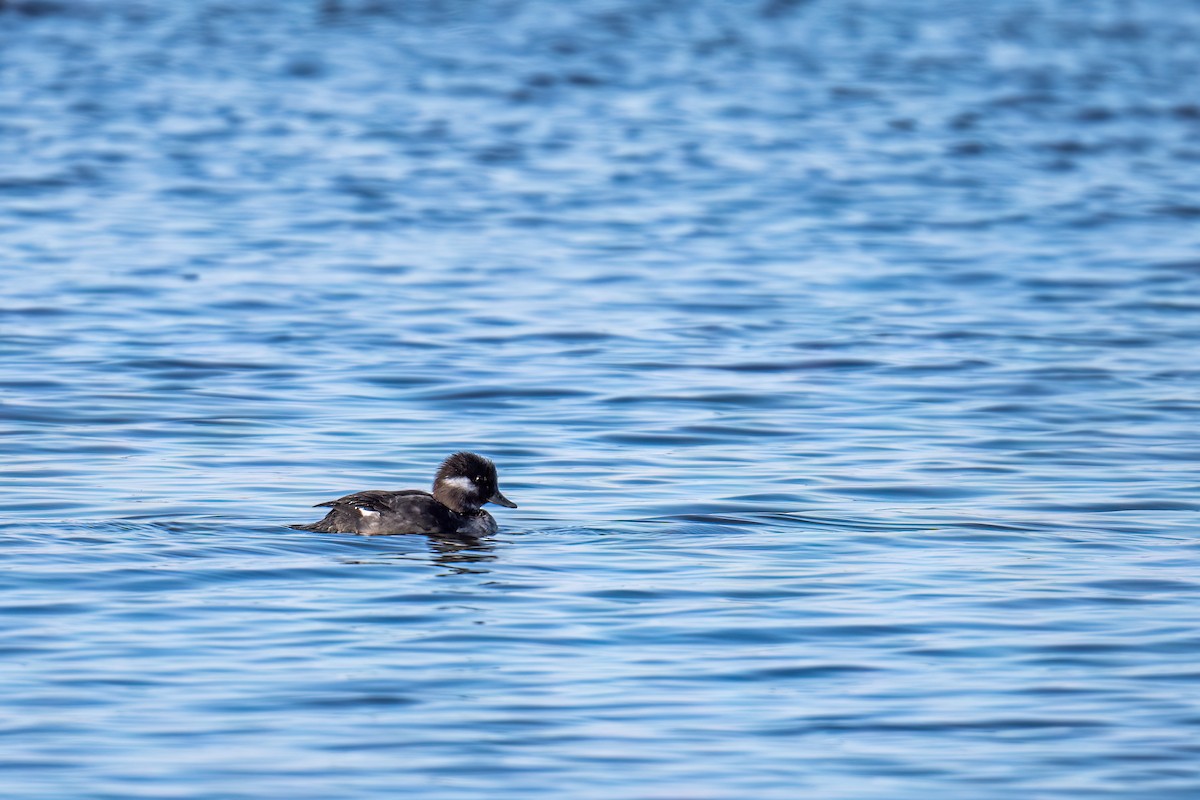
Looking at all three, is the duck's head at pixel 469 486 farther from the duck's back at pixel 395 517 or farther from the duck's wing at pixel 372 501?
the duck's wing at pixel 372 501

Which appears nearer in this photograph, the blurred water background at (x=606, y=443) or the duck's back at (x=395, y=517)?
the blurred water background at (x=606, y=443)

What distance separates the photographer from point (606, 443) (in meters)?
14.8

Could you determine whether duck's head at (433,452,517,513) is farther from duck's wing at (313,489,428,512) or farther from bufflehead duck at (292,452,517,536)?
duck's wing at (313,489,428,512)

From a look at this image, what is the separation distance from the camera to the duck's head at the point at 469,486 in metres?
12.2

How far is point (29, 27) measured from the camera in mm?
46000

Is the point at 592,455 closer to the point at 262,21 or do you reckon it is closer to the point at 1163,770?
the point at 1163,770

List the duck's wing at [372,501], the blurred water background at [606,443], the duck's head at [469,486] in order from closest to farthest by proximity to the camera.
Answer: the blurred water background at [606,443] → the duck's wing at [372,501] → the duck's head at [469,486]

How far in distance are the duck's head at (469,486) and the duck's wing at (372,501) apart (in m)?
0.30

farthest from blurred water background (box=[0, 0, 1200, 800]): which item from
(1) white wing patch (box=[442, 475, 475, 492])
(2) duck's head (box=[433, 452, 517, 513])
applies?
(1) white wing patch (box=[442, 475, 475, 492])

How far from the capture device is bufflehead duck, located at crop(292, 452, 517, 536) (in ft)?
38.3

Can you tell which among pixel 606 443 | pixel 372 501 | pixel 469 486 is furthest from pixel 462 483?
pixel 606 443

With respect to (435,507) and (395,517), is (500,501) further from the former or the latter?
(395,517)

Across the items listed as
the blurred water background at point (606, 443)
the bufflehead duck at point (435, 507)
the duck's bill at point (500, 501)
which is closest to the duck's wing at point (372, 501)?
the bufflehead duck at point (435, 507)

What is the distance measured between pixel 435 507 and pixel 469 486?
0.86 feet
